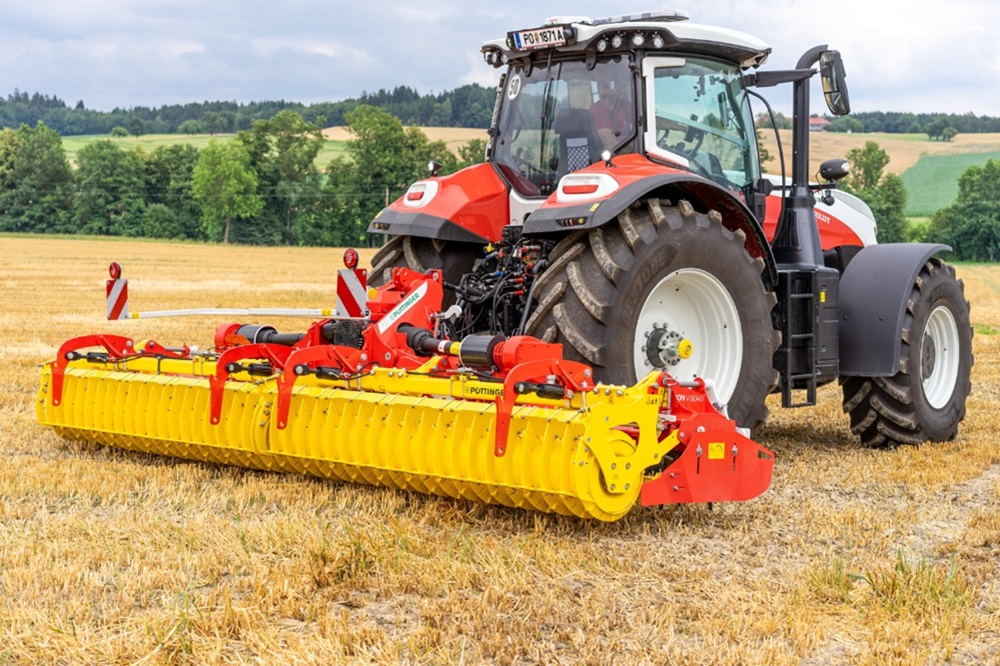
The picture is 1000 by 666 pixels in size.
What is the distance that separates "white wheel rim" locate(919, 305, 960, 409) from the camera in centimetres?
832

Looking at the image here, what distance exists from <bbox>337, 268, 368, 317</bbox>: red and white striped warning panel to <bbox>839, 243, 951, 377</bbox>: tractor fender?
10.6ft

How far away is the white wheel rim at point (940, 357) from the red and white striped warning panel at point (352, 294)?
4.01 meters

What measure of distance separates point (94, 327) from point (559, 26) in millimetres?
10913

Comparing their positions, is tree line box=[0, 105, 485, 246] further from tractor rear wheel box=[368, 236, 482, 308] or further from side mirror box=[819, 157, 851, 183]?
tractor rear wheel box=[368, 236, 482, 308]

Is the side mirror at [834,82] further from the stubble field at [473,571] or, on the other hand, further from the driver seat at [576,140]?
the stubble field at [473,571]

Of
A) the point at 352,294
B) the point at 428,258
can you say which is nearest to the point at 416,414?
the point at 352,294

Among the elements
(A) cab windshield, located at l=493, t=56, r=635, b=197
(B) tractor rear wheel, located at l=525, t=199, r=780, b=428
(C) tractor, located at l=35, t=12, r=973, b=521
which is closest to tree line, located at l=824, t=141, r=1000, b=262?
(C) tractor, located at l=35, t=12, r=973, b=521

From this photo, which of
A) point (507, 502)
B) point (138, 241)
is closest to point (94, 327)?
point (507, 502)

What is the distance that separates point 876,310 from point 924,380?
0.86 metres

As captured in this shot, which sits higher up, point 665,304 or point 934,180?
point 934,180

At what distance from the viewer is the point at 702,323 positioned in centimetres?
666

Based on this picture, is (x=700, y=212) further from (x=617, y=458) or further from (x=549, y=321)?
(x=617, y=458)

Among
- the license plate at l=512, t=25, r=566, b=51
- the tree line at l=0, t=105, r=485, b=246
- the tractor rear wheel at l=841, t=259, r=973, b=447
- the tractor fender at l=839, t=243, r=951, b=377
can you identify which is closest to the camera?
the license plate at l=512, t=25, r=566, b=51

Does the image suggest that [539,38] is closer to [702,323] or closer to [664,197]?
[664,197]
